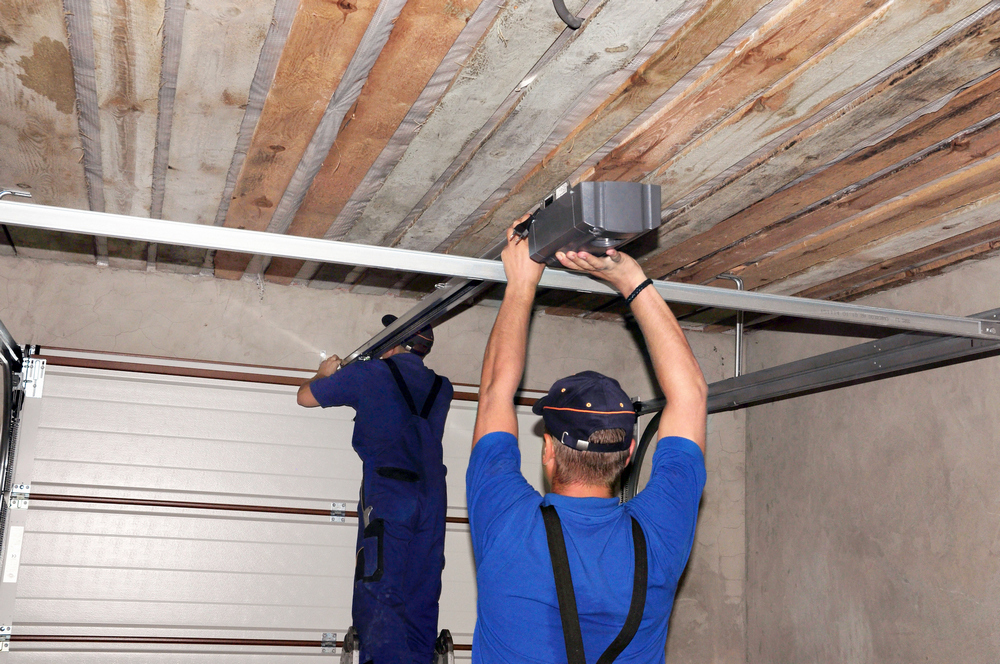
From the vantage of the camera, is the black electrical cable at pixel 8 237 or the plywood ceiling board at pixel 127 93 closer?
the plywood ceiling board at pixel 127 93

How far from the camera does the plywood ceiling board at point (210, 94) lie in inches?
83.0

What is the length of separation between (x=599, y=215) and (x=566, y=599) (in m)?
0.81

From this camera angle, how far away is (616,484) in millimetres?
1790

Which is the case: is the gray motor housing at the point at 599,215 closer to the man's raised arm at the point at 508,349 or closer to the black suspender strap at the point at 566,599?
the man's raised arm at the point at 508,349

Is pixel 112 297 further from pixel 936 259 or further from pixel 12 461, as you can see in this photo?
pixel 936 259

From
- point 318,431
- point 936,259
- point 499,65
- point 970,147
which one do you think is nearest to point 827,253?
point 936,259

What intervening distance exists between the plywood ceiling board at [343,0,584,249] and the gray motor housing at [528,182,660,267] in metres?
0.57

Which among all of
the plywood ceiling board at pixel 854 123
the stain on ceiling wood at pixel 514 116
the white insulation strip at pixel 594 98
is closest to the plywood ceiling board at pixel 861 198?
the stain on ceiling wood at pixel 514 116

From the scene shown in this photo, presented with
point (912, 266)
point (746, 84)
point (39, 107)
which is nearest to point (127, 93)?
point (39, 107)

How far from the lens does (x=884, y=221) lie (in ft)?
10.9

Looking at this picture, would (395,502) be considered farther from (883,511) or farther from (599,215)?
(883,511)

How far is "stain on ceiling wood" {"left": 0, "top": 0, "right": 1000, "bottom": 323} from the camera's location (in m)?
2.09

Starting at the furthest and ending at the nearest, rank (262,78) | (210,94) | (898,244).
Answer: (898,244)
(210,94)
(262,78)

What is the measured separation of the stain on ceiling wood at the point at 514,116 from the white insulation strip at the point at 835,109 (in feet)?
0.04
